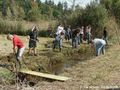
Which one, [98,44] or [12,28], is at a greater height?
[98,44]

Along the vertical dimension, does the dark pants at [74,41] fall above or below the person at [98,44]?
below

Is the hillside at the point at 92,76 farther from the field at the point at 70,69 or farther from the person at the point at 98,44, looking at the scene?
the person at the point at 98,44

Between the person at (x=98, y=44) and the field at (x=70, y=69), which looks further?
the person at (x=98, y=44)

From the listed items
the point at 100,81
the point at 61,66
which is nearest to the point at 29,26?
the point at 61,66

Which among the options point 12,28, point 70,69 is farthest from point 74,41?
point 12,28

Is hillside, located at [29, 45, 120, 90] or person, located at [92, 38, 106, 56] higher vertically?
person, located at [92, 38, 106, 56]

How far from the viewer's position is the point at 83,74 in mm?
18156

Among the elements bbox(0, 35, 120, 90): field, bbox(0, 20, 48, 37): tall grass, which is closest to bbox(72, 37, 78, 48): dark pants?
bbox(0, 35, 120, 90): field

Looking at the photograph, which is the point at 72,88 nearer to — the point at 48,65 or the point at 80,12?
the point at 48,65

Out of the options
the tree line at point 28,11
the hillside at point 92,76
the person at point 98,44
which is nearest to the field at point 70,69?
the hillside at point 92,76

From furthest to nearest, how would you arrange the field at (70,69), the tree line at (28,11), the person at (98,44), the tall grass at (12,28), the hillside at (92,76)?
the tree line at (28,11) < the tall grass at (12,28) < the person at (98,44) < the field at (70,69) < the hillside at (92,76)

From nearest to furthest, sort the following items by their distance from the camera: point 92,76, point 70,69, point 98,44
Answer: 1. point 92,76
2. point 70,69
3. point 98,44

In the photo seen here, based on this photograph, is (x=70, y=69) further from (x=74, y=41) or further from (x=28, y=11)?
Result: (x=28, y=11)

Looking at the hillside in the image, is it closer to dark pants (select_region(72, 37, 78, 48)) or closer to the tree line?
dark pants (select_region(72, 37, 78, 48))
